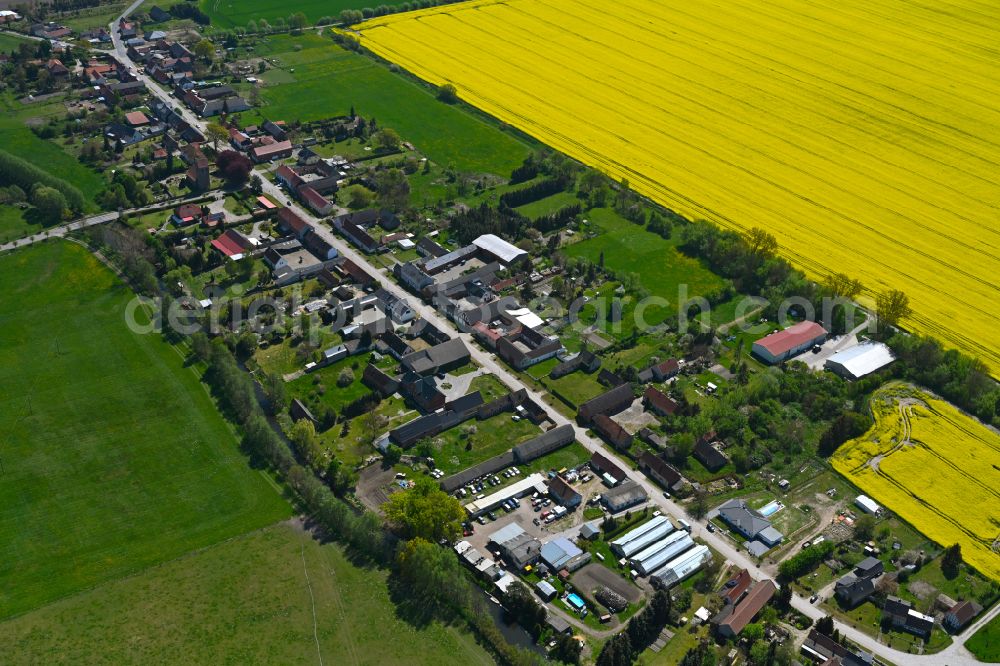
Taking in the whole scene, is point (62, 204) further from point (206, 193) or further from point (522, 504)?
point (522, 504)

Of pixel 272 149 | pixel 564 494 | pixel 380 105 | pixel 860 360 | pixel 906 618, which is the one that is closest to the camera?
pixel 906 618

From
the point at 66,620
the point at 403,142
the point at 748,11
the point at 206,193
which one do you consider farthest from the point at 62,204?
the point at 748,11

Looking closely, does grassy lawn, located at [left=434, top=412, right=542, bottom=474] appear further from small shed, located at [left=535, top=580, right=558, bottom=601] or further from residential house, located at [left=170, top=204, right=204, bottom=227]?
residential house, located at [left=170, top=204, right=204, bottom=227]

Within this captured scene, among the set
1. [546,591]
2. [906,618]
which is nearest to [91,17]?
[546,591]

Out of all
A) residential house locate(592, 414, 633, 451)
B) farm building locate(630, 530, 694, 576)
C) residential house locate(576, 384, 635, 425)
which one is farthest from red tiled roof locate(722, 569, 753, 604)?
residential house locate(576, 384, 635, 425)

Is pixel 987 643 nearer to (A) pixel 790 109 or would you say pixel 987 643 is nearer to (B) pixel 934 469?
(B) pixel 934 469
